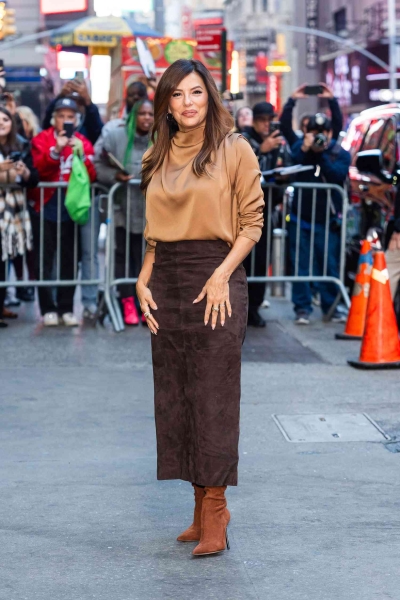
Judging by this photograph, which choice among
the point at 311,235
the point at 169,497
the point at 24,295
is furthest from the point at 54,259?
the point at 169,497

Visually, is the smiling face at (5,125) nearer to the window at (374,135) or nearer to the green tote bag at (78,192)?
the green tote bag at (78,192)

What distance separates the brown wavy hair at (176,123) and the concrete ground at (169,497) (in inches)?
60.2

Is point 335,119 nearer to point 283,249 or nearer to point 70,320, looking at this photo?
point 283,249

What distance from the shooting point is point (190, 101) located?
14.6 ft

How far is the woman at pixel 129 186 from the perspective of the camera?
1055cm

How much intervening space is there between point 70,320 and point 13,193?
1.30m

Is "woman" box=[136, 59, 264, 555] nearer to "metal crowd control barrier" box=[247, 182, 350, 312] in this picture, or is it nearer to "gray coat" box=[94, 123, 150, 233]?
"gray coat" box=[94, 123, 150, 233]

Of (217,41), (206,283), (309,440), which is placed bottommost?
(309,440)

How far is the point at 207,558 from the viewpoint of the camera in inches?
178

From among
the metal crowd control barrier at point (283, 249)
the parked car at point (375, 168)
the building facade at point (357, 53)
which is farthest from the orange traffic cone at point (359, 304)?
the building facade at point (357, 53)

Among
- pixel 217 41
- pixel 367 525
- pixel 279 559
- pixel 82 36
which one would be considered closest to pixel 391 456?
pixel 367 525

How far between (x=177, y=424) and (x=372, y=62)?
163ft

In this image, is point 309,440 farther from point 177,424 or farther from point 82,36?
point 82,36

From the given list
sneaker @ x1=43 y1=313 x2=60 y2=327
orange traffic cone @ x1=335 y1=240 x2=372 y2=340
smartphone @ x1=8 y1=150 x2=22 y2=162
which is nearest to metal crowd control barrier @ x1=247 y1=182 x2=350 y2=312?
orange traffic cone @ x1=335 y1=240 x2=372 y2=340
